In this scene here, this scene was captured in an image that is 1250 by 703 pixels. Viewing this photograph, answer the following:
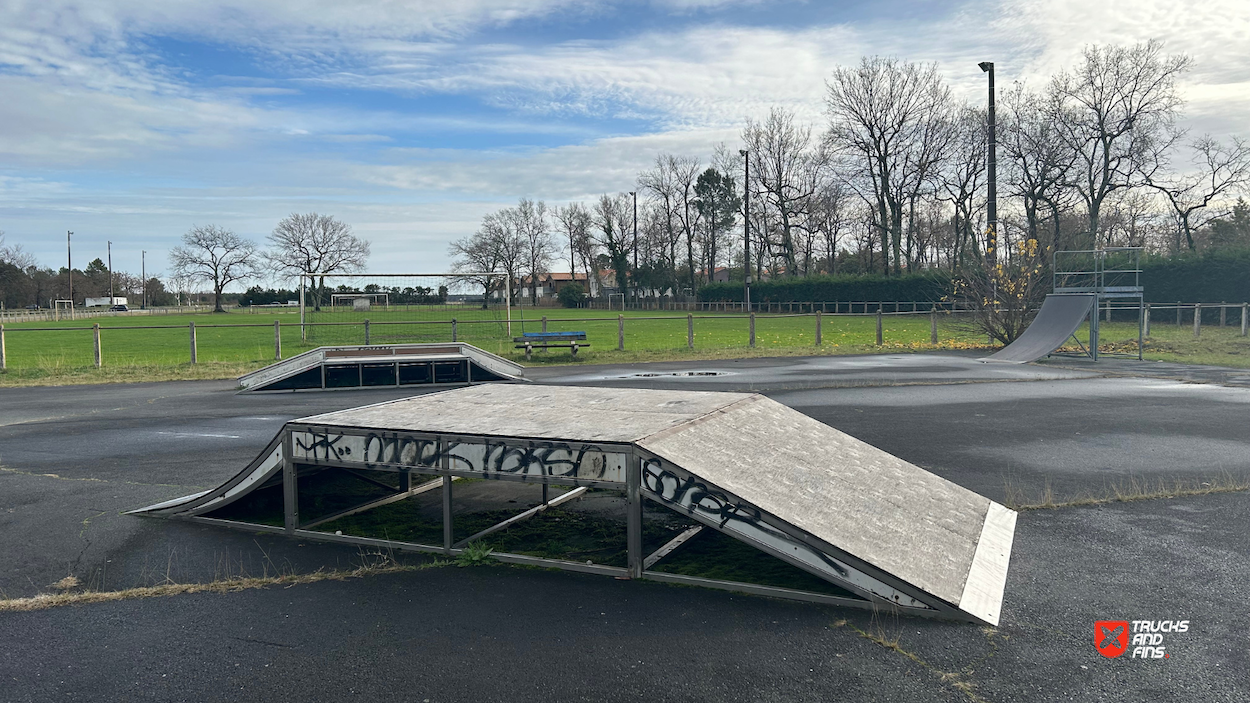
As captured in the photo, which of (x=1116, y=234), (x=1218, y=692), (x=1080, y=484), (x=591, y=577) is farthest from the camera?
(x=1116, y=234)

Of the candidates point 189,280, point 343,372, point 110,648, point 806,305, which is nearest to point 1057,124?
point 806,305

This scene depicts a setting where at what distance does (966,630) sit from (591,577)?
7.25 feet

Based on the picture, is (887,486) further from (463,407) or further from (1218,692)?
(463,407)

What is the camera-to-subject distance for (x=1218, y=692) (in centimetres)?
347

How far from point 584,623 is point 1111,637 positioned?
272cm

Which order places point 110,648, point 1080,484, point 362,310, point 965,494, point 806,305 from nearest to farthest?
point 110,648
point 965,494
point 1080,484
point 362,310
point 806,305

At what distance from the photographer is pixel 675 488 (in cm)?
466

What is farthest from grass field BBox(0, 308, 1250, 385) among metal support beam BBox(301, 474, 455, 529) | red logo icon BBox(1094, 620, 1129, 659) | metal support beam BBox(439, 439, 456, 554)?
red logo icon BBox(1094, 620, 1129, 659)

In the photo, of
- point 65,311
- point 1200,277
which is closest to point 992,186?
point 1200,277

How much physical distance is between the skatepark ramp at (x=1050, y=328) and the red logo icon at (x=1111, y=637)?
17.3 m

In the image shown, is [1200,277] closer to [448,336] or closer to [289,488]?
[448,336]

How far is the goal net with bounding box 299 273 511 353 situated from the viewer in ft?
73.6

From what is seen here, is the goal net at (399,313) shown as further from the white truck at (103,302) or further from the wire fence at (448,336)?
the white truck at (103,302)

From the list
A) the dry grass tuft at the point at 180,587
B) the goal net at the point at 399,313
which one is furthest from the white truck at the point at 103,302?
the dry grass tuft at the point at 180,587
